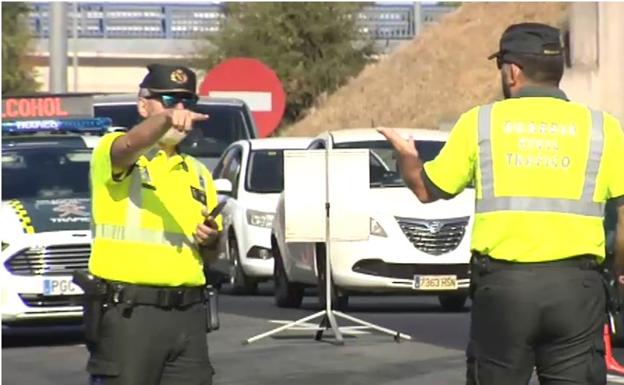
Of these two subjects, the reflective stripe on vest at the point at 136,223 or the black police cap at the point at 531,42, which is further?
the reflective stripe on vest at the point at 136,223

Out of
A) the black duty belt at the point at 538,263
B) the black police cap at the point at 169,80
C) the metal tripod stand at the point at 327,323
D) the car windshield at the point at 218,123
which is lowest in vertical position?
the metal tripod stand at the point at 327,323

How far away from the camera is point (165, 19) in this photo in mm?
67000

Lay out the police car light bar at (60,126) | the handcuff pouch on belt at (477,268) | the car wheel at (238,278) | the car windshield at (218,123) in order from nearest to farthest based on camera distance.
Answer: the handcuff pouch on belt at (477,268) < the police car light bar at (60,126) < the car wheel at (238,278) < the car windshield at (218,123)

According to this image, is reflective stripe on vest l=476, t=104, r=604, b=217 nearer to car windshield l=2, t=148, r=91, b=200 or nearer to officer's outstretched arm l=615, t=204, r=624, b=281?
officer's outstretched arm l=615, t=204, r=624, b=281

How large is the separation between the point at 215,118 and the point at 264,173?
4.16 m

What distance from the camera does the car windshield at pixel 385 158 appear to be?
1717 cm

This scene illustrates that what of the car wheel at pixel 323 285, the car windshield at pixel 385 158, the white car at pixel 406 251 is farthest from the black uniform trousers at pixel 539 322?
the car windshield at pixel 385 158

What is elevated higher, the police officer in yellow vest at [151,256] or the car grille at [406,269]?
the police officer in yellow vest at [151,256]

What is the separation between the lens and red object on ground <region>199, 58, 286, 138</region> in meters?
28.7

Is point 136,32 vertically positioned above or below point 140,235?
above

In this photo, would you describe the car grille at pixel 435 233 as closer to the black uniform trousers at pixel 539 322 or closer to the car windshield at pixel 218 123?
the car windshield at pixel 218 123

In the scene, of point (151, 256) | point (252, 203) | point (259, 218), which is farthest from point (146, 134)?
point (252, 203)

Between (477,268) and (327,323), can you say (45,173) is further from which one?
(477,268)

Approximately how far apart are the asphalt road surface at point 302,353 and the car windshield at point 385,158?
1261 millimetres
